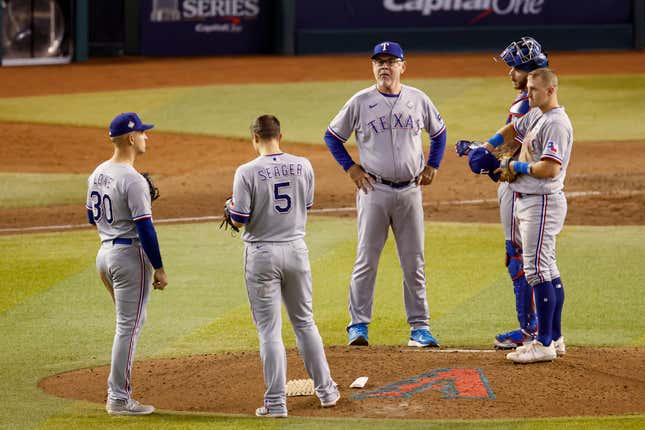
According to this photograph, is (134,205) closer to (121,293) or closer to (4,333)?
(121,293)

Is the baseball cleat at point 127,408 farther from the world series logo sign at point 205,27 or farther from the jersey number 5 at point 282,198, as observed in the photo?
the world series logo sign at point 205,27

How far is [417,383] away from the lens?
→ 7395 millimetres

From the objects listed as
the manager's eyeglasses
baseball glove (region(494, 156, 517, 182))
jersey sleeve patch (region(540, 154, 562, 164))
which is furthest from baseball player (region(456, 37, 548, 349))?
the manager's eyeglasses

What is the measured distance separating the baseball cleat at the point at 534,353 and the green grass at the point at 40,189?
981 cm

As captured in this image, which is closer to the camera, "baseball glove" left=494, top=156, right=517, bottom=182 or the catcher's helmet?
"baseball glove" left=494, top=156, right=517, bottom=182

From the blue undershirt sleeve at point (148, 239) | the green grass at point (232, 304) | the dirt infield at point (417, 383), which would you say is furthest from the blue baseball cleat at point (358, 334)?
the blue undershirt sleeve at point (148, 239)

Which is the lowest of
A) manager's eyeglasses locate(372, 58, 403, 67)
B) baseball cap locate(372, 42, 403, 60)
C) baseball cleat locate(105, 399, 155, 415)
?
baseball cleat locate(105, 399, 155, 415)

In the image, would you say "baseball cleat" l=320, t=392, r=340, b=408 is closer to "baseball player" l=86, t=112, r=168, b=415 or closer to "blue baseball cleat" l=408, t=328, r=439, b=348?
"baseball player" l=86, t=112, r=168, b=415

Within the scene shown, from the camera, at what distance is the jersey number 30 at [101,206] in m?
6.95

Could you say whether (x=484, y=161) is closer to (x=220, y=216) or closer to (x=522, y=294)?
(x=522, y=294)

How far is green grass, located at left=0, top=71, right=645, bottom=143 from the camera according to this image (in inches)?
909

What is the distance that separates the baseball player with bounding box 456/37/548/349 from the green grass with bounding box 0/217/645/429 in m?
0.77

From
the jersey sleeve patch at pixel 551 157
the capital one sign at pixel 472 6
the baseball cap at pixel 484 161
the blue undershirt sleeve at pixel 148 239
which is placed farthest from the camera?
the capital one sign at pixel 472 6

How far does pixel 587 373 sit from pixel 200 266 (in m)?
5.10
